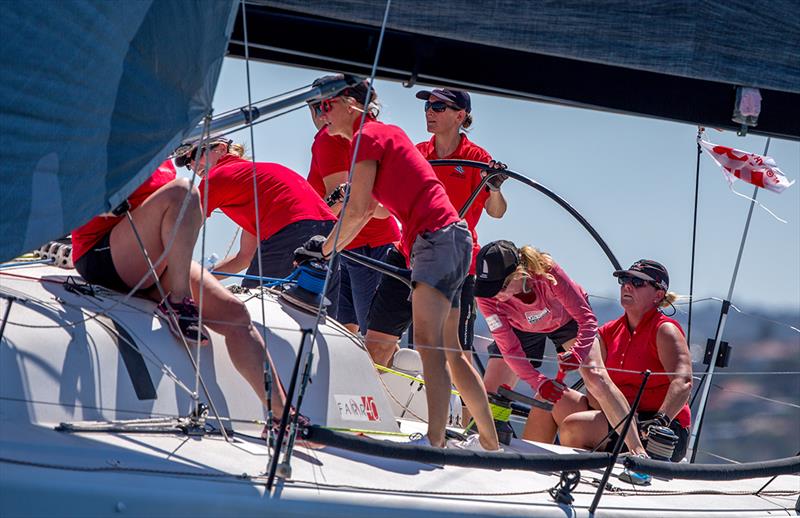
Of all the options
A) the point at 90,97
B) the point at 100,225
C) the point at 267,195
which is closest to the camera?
the point at 90,97

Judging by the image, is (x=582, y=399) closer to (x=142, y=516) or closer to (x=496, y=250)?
(x=496, y=250)

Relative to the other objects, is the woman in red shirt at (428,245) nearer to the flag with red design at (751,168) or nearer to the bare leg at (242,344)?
the bare leg at (242,344)

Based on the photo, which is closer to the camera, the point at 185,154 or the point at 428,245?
the point at 428,245

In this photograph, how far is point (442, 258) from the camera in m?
3.46

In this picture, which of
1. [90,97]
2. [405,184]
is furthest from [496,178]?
[90,97]

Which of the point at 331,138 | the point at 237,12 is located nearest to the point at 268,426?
the point at 237,12

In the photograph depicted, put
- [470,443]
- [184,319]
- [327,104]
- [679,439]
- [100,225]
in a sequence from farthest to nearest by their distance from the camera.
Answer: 1. [679,439]
2. [327,104]
3. [470,443]
4. [100,225]
5. [184,319]

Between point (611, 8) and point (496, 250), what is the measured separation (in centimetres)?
123

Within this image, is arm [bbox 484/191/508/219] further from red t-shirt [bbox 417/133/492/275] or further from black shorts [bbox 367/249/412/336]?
black shorts [bbox 367/249/412/336]

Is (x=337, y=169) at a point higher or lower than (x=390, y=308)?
higher

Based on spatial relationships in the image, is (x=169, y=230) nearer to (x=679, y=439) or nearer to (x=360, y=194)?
(x=360, y=194)

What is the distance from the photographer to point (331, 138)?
5.25 meters

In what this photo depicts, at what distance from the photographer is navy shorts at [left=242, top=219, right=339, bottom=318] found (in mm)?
4504

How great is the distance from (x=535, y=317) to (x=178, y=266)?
74.3 inches
